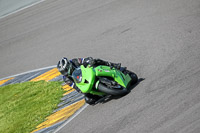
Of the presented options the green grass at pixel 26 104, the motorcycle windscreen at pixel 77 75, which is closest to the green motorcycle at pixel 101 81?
the motorcycle windscreen at pixel 77 75

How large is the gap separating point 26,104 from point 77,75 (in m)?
3.72

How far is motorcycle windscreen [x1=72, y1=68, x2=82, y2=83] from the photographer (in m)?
8.78

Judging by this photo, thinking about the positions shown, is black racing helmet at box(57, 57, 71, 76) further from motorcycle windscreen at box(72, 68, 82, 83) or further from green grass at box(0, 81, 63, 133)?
green grass at box(0, 81, 63, 133)

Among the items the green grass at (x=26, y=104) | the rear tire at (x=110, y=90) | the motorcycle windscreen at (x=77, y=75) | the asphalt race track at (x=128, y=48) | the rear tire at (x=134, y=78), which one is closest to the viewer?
the asphalt race track at (x=128, y=48)

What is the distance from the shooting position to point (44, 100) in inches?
449

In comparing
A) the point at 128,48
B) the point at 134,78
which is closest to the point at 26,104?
the point at 128,48

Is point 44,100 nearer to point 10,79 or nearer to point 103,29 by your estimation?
point 10,79

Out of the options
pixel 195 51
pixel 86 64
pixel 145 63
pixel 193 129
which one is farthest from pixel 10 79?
pixel 193 129

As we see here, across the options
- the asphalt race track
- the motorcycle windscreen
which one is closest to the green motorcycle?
the motorcycle windscreen

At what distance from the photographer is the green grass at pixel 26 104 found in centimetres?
1053

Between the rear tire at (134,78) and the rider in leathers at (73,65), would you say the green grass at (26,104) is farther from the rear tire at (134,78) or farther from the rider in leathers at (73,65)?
the rear tire at (134,78)

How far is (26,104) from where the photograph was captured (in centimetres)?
1170

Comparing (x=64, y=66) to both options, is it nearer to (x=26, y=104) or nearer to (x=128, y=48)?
(x=128, y=48)

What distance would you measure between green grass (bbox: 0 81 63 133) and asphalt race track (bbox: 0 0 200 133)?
1.63 metres
